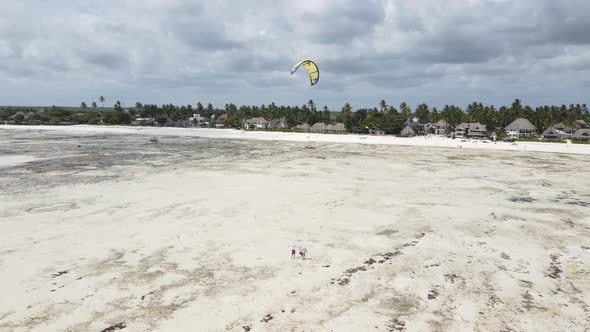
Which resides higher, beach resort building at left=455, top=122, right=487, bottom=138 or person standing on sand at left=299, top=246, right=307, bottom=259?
beach resort building at left=455, top=122, right=487, bottom=138

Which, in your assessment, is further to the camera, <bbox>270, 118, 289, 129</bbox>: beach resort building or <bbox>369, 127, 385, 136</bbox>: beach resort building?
<bbox>270, 118, 289, 129</bbox>: beach resort building

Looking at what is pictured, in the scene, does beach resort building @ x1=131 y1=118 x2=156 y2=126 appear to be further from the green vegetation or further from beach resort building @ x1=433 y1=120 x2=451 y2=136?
beach resort building @ x1=433 y1=120 x2=451 y2=136

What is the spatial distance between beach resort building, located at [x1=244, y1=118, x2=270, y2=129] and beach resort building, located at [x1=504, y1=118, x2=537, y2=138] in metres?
68.1

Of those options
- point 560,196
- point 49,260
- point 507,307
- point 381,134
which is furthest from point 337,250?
point 381,134

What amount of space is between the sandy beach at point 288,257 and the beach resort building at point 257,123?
10222cm

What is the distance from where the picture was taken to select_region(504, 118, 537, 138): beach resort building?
87.8 m

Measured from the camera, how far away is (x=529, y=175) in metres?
30.5

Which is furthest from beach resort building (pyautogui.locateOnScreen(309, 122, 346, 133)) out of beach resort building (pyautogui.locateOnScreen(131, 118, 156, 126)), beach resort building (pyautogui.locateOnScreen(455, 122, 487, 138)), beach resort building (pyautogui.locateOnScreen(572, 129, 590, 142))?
beach resort building (pyautogui.locateOnScreen(131, 118, 156, 126))

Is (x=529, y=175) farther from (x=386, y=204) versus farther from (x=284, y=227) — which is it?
(x=284, y=227)

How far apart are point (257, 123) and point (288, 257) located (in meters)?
117

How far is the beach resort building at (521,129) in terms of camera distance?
288 ft

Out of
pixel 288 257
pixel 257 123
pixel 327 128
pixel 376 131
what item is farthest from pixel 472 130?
pixel 288 257

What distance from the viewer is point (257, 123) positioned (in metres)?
127

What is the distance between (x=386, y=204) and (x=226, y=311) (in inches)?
481
